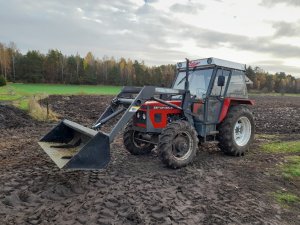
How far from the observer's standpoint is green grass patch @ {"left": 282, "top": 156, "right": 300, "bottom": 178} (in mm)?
6707

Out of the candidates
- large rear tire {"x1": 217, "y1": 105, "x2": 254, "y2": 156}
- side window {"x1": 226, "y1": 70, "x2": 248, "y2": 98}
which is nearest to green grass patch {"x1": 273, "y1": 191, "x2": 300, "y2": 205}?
large rear tire {"x1": 217, "y1": 105, "x2": 254, "y2": 156}

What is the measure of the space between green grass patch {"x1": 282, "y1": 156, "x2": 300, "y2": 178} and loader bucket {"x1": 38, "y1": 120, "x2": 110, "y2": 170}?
412 cm

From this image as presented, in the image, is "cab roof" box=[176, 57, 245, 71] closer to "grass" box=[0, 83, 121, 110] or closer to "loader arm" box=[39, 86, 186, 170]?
"loader arm" box=[39, 86, 186, 170]

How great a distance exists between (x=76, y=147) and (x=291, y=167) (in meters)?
5.08

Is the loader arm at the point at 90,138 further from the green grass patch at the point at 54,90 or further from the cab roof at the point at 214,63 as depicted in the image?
the green grass patch at the point at 54,90

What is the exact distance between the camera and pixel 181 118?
7.36 metres

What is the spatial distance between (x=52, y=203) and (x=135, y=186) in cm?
149

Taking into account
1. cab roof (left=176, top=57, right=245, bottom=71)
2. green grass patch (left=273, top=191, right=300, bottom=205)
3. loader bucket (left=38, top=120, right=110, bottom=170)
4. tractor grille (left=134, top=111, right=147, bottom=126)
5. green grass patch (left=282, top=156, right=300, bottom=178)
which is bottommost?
green grass patch (left=273, top=191, right=300, bottom=205)

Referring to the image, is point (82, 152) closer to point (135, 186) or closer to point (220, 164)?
point (135, 186)

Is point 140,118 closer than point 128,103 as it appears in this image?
No

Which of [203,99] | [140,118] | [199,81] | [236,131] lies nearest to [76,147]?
[140,118]

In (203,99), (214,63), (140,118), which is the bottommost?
(140,118)

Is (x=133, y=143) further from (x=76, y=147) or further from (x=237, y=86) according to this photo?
(x=237, y=86)

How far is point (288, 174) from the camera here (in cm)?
672
